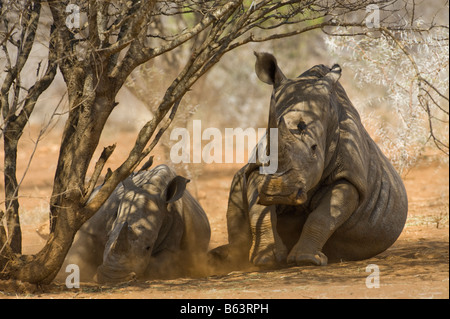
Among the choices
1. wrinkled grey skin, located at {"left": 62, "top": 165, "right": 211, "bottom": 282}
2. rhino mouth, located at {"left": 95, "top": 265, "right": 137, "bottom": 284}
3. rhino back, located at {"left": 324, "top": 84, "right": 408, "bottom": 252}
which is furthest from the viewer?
rhino back, located at {"left": 324, "top": 84, "right": 408, "bottom": 252}

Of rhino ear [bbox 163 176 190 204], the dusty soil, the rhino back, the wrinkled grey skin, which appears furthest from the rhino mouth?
the rhino back

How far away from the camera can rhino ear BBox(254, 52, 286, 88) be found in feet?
24.7

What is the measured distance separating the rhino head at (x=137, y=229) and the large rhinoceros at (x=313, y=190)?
71cm

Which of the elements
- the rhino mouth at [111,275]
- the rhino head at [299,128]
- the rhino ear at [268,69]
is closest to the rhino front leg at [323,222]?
the rhino head at [299,128]

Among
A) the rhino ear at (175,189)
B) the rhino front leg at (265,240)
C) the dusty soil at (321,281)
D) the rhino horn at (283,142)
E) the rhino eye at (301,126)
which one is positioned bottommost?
the dusty soil at (321,281)

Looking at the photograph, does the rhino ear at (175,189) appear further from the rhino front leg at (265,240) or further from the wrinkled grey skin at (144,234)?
the rhino front leg at (265,240)

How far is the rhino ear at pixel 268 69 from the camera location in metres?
7.52

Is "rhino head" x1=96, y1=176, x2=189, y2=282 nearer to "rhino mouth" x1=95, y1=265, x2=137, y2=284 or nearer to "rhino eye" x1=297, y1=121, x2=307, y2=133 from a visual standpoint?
"rhino mouth" x1=95, y1=265, x2=137, y2=284

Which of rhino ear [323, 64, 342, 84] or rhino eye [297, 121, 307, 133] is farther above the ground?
rhino ear [323, 64, 342, 84]

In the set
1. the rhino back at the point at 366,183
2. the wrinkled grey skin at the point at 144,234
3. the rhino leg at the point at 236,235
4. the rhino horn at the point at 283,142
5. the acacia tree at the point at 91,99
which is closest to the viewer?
the acacia tree at the point at 91,99

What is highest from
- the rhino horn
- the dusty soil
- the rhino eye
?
the rhino eye

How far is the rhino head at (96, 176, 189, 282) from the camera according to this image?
22.4ft

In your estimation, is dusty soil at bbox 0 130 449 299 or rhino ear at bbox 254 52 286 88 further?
rhino ear at bbox 254 52 286 88

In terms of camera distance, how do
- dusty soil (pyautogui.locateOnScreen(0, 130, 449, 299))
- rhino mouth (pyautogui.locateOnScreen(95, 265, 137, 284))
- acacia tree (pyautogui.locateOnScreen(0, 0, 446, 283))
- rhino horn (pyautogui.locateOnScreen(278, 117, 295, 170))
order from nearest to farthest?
dusty soil (pyautogui.locateOnScreen(0, 130, 449, 299)) → acacia tree (pyautogui.locateOnScreen(0, 0, 446, 283)) → rhino horn (pyautogui.locateOnScreen(278, 117, 295, 170)) → rhino mouth (pyautogui.locateOnScreen(95, 265, 137, 284))
